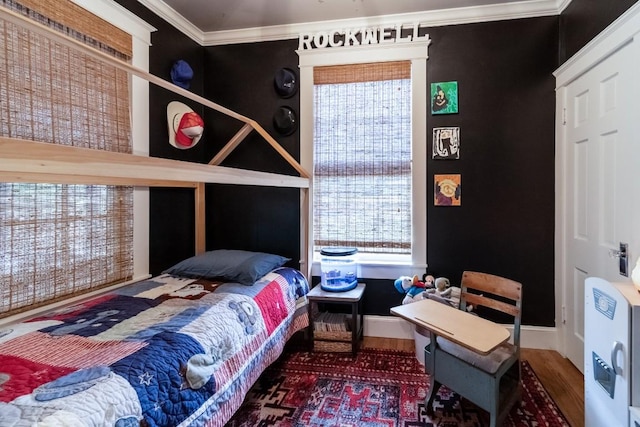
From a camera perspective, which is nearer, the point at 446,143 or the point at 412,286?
the point at 412,286

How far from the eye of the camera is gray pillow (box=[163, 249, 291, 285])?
2432mm

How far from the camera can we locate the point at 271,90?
3205 mm

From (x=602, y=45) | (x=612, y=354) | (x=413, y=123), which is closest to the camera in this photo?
(x=612, y=354)

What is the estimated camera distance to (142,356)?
53.6 inches

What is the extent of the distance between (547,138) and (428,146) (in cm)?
88

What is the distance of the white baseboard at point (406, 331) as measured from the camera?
2770 mm

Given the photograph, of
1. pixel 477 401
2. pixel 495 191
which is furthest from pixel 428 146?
pixel 477 401

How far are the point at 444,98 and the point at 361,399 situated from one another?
7.54 ft

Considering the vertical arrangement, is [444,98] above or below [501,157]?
above

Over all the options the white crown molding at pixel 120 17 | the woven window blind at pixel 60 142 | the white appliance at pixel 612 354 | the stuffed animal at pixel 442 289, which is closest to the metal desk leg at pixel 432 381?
the stuffed animal at pixel 442 289

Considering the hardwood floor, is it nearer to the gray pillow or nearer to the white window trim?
the white window trim

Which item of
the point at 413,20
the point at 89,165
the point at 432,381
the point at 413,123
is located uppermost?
the point at 413,20

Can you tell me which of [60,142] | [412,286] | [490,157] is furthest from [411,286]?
[60,142]

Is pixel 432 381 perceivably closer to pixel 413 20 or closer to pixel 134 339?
pixel 134 339
